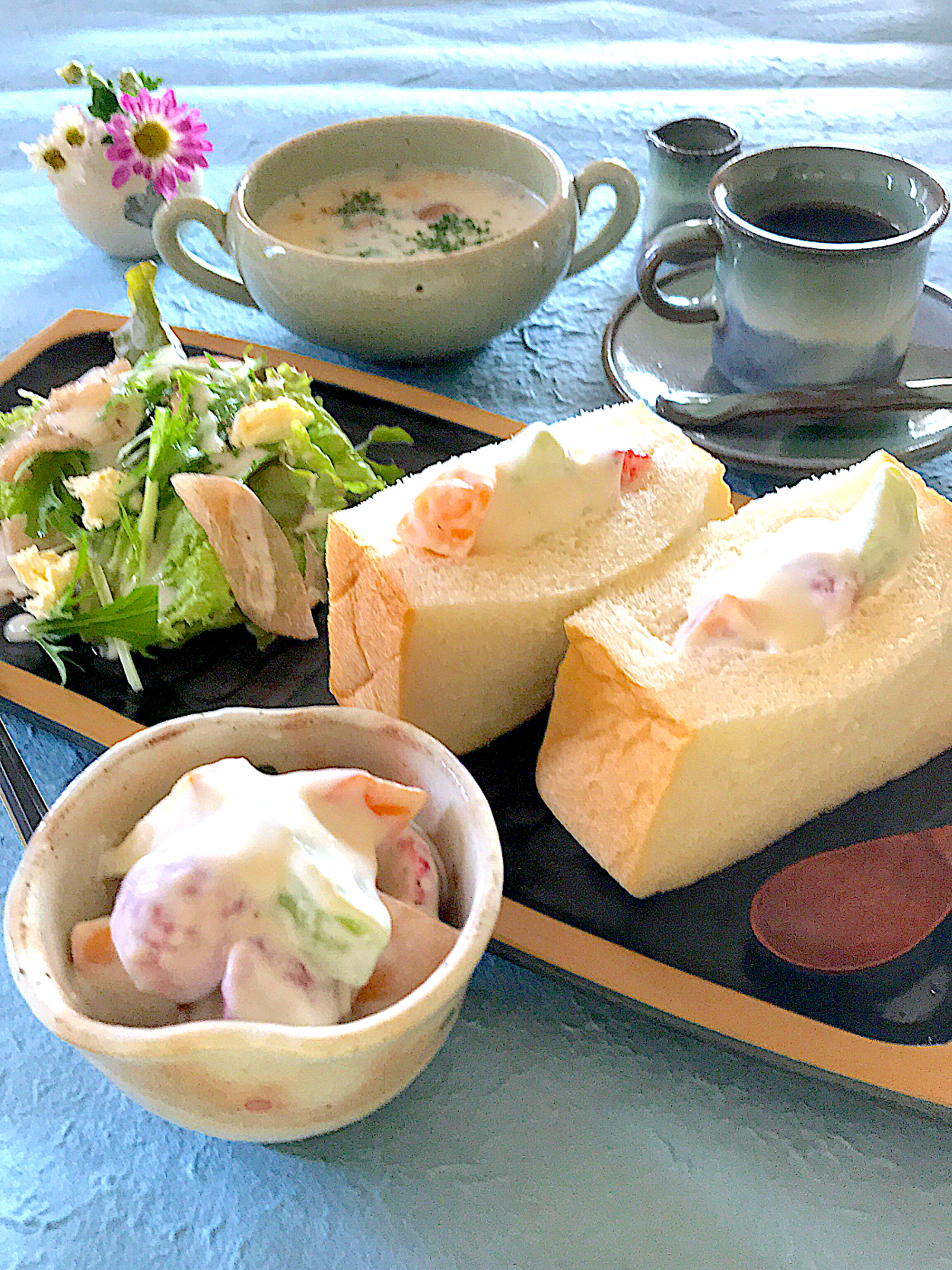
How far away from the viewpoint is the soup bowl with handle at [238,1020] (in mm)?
760

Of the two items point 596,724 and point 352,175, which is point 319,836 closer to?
point 596,724

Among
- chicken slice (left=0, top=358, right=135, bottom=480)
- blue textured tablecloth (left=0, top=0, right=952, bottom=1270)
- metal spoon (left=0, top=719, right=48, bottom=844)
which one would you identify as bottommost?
blue textured tablecloth (left=0, top=0, right=952, bottom=1270)

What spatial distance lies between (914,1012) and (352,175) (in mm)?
1592

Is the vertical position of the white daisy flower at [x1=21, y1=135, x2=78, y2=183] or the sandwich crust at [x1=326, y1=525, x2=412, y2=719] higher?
the white daisy flower at [x1=21, y1=135, x2=78, y2=183]

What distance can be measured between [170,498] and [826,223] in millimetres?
987

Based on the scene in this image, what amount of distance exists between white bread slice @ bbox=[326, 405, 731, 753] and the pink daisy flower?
111cm

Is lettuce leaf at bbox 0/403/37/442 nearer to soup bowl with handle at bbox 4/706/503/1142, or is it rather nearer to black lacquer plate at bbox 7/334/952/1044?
black lacquer plate at bbox 7/334/952/1044

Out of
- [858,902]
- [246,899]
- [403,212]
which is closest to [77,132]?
[403,212]

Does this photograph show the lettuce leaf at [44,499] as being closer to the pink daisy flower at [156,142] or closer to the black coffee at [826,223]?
the pink daisy flower at [156,142]

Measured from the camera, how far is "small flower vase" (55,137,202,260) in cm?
202

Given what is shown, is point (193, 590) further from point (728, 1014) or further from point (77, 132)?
point (77, 132)

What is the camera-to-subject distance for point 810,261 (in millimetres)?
1437

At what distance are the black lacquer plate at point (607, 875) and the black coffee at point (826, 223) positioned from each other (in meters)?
0.52

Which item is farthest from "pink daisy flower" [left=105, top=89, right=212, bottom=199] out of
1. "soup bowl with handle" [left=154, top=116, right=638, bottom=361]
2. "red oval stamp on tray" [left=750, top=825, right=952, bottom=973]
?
"red oval stamp on tray" [left=750, top=825, right=952, bottom=973]
